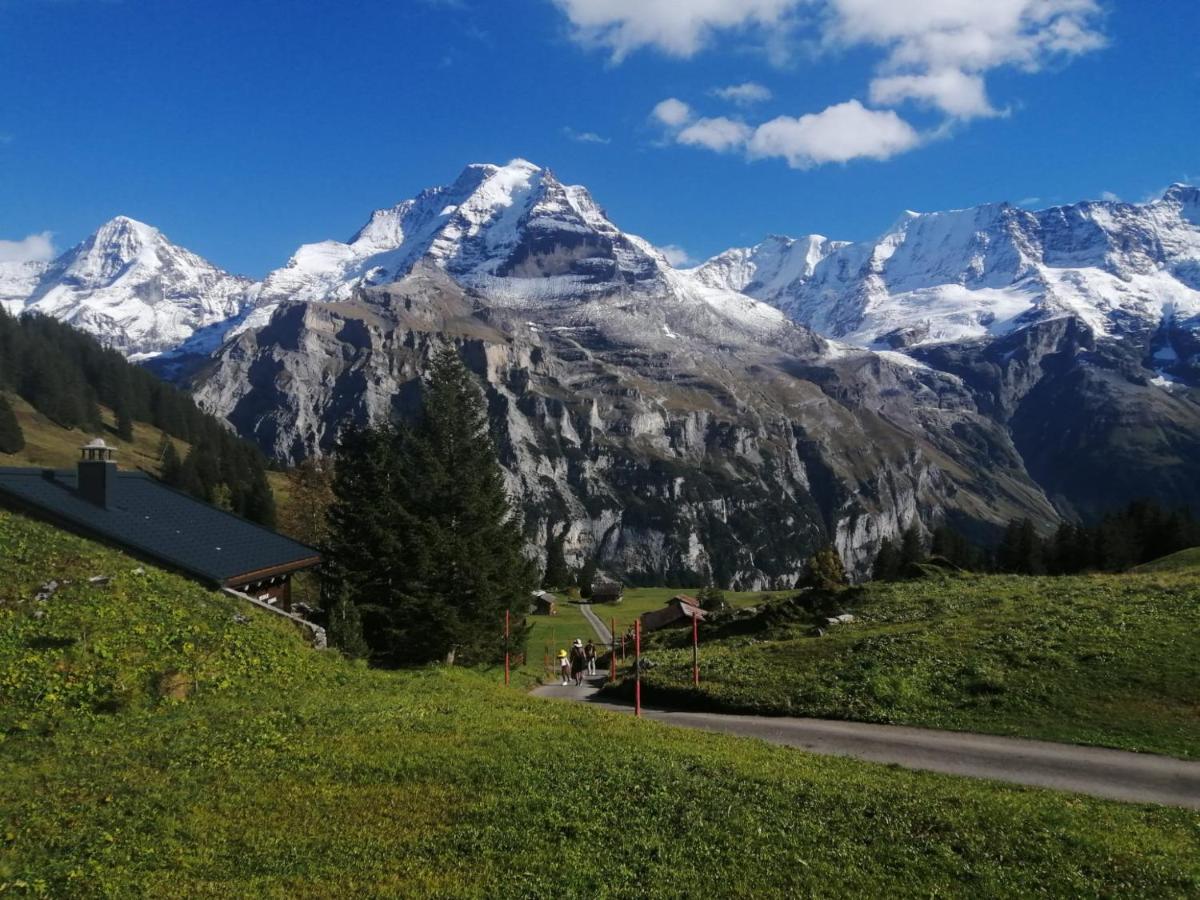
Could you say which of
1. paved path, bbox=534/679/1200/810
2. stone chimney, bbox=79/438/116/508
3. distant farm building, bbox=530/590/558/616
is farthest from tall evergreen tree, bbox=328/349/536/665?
distant farm building, bbox=530/590/558/616

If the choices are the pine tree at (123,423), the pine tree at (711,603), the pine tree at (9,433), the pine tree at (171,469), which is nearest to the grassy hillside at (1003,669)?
the pine tree at (711,603)

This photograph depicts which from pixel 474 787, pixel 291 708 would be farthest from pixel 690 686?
pixel 474 787

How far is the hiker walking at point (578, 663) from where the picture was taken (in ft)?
143

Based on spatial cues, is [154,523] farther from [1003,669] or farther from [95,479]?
[1003,669]

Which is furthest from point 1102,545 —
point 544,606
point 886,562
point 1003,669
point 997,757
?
point 997,757

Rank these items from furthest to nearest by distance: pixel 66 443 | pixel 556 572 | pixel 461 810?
pixel 556 572 < pixel 66 443 < pixel 461 810

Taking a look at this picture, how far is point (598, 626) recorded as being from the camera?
295ft

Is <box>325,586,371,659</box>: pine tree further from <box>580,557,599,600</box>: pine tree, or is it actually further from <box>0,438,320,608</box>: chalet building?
<box>580,557,599,600</box>: pine tree

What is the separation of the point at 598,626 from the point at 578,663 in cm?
3459

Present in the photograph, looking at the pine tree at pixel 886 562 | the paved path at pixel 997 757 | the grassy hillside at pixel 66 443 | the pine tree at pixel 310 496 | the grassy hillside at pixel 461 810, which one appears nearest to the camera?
the grassy hillside at pixel 461 810

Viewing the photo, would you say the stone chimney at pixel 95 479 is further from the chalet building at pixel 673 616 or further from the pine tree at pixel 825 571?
the pine tree at pixel 825 571

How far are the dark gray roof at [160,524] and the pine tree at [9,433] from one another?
325 ft

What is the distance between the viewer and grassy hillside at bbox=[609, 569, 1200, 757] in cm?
2202

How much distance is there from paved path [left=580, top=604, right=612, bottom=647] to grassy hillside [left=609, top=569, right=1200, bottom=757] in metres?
37.1
